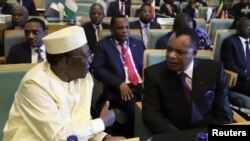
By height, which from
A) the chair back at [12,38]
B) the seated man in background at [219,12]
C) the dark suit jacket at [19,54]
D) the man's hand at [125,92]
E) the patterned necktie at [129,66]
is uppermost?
the seated man in background at [219,12]

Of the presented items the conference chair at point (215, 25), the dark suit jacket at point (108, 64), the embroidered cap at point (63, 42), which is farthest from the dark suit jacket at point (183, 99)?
the conference chair at point (215, 25)

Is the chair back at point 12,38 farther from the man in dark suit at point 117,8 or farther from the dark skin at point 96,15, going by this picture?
the man in dark suit at point 117,8

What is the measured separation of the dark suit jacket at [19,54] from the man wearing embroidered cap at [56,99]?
1.27 meters

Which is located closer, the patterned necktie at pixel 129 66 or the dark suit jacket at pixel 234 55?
the patterned necktie at pixel 129 66

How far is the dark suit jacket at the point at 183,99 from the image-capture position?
1921mm

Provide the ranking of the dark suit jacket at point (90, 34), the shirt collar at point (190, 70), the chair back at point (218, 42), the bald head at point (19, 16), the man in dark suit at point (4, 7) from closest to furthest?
the shirt collar at point (190, 70), the chair back at point (218, 42), the bald head at point (19, 16), the dark suit jacket at point (90, 34), the man in dark suit at point (4, 7)

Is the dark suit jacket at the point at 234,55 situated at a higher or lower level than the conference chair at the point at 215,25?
lower

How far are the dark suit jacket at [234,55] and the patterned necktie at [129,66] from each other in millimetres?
1023

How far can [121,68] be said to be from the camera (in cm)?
294

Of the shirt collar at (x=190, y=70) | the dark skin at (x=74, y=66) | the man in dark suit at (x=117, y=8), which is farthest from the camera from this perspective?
the man in dark suit at (x=117, y=8)

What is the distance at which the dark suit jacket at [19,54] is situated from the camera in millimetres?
2768

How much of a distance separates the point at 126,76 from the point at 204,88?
1.12 metres

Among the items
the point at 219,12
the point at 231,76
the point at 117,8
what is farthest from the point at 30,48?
the point at 219,12

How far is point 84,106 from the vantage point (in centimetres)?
167
